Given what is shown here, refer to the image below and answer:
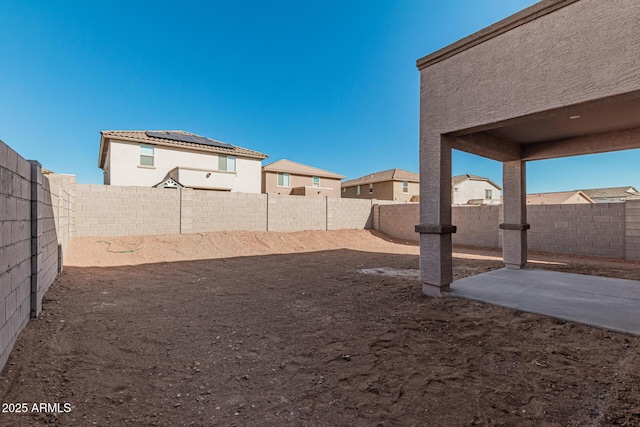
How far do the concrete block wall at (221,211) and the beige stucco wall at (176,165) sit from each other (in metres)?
4.91

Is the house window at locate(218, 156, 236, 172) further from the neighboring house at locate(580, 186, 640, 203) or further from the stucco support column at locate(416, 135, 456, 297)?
the neighboring house at locate(580, 186, 640, 203)

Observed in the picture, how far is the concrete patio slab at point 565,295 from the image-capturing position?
149 inches

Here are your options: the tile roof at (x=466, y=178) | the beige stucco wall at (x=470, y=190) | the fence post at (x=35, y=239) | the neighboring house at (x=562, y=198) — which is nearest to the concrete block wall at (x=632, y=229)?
the neighboring house at (x=562, y=198)

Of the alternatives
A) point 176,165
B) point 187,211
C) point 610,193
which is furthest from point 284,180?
point 610,193

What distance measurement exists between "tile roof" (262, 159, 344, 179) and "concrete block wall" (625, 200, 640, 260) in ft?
68.1

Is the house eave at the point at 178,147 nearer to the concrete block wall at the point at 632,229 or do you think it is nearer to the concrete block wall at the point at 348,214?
the concrete block wall at the point at 348,214

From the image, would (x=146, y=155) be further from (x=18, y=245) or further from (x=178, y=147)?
(x=18, y=245)

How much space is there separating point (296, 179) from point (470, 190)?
67.4ft

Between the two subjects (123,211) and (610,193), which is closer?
(123,211)

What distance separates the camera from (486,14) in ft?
23.6

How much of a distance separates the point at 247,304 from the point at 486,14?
29.3 feet

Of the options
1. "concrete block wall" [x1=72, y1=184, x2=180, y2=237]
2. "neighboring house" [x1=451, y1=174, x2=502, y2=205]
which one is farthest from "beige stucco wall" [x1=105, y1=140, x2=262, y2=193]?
"neighboring house" [x1=451, y1=174, x2=502, y2=205]

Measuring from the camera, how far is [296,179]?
86.2 ft

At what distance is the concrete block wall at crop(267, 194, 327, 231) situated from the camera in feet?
49.1
